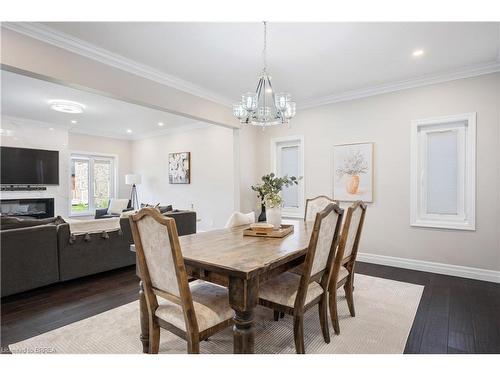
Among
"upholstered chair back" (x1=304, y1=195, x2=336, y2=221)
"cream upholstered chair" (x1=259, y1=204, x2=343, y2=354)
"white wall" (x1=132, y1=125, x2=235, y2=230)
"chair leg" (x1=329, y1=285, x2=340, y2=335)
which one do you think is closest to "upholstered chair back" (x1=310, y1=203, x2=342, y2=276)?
"cream upholstered chair" (x1=259, y1=204, x2=343, y2=354)

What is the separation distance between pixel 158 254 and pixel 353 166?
11.4 feet

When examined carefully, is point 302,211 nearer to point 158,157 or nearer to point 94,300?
point 94,300

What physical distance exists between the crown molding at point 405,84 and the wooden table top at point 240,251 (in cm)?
269

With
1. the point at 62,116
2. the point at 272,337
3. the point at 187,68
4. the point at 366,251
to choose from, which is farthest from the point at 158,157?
the point at 272,337

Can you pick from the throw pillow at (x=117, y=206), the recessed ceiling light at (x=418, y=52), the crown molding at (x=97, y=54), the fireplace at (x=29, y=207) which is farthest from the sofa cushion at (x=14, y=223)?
the recessed ceiling light at (x=418, y=52)

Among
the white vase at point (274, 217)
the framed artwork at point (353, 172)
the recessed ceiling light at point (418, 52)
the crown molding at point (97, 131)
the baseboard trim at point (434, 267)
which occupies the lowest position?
the baseboard trim at point (434, 267)

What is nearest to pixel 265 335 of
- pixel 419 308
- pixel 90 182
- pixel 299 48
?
pixel 419 308

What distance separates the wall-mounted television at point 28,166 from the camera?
5543 millimetres

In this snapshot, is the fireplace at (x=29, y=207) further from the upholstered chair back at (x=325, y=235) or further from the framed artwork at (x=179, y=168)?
the upholstered chair back at (x=325, y=235)

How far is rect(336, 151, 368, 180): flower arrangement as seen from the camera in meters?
4.09

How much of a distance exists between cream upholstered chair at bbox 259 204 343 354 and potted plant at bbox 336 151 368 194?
96.1 inches

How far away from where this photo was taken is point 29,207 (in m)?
5.94

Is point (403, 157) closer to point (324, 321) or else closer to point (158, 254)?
point (324, 321)

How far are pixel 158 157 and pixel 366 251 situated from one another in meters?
5.50
